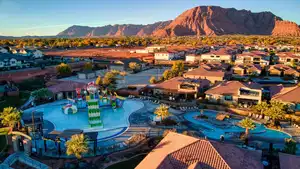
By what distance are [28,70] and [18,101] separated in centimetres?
2525

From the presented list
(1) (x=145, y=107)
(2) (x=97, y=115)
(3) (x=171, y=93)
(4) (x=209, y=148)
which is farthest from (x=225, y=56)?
(4) (x=209, y=148)

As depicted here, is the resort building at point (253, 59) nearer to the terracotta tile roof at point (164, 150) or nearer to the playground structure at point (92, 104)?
the playground structure at point (92, 104)

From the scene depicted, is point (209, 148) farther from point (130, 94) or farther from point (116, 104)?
point (130, 94)

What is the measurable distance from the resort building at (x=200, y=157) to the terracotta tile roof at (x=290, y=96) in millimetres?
16215

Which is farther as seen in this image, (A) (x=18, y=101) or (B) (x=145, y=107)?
(A) (x=18, y=101)

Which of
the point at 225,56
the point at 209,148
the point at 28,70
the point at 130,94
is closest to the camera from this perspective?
the point at 209,148

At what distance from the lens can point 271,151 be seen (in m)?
20.4

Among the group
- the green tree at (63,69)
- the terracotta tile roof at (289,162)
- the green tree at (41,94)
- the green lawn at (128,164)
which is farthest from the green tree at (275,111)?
the green tree at (63,69)

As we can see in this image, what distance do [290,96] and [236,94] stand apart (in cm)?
635

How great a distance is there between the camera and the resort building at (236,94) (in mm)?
31984

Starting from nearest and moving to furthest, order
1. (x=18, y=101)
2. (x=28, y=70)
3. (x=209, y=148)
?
(x=209, y=148), (x=18, y=101), (x=28, y=70)

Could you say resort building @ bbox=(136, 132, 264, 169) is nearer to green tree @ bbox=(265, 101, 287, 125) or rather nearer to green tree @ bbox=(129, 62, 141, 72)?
green tree @ bbox=(265, 101, 287, 125)

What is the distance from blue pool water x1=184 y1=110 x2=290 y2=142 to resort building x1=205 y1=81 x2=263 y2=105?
4595 millimetres

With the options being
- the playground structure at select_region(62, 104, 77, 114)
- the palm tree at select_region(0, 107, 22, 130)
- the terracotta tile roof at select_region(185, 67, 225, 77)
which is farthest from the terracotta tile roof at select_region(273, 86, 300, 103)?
the palm tree at select_region(0, 107, 22, 130)
